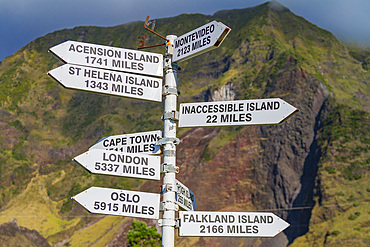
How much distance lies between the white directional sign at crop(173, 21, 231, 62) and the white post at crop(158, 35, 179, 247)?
1.11 feet

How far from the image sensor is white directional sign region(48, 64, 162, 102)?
772 centimetres

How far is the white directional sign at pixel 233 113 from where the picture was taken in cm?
765

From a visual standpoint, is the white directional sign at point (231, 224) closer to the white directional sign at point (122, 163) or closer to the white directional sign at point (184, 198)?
the white directional sign at point (184, 198)

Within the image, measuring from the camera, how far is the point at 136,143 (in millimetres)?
8375

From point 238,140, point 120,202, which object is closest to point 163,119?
point 120,202

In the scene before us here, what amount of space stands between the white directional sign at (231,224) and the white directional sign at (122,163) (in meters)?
0.83

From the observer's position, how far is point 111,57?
27.0ft

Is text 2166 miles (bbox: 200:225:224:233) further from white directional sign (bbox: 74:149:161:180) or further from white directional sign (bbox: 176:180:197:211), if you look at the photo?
white directional sign (bbox: 74:149:161:180)

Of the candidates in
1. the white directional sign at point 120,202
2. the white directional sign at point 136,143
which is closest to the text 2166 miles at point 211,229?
the white directional sign at point 120,202

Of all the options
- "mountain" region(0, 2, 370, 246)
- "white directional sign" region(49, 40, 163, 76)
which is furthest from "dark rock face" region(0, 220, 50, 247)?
"white directional sign" region(49, 40, 163, 76)

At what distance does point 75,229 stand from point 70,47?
115964 mm

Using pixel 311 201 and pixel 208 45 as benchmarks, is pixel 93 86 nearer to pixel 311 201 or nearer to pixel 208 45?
pixel 208 45

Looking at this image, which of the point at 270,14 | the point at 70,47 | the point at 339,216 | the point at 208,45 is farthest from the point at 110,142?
the point at 270,14

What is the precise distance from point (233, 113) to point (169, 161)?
1.31m
